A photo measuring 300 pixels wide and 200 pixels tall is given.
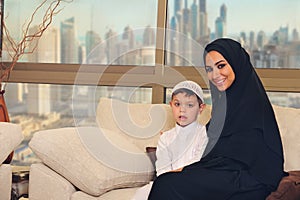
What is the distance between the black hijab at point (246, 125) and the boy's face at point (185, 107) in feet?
0.45

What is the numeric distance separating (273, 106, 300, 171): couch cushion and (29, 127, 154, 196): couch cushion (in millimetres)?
744

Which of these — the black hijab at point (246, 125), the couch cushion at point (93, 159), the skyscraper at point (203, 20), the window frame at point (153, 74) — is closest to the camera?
the black hijab at point (246, 125)

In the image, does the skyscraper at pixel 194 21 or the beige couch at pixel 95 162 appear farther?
the skyscraper at pixel 194 21

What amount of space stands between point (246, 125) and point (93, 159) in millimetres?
831

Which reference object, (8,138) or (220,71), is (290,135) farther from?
(8,138)

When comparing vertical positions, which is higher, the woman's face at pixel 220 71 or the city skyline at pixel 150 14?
the city skyline at pixel 150 14

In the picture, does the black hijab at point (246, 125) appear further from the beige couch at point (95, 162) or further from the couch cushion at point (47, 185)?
the couch cushion at point (47, 185)

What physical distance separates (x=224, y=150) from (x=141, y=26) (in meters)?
1.66

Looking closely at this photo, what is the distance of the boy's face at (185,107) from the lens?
9.85 ft

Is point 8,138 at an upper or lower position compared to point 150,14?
lower

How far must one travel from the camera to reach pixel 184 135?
9.93ft

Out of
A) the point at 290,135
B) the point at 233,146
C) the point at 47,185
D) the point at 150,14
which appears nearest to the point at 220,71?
the point at 233,146

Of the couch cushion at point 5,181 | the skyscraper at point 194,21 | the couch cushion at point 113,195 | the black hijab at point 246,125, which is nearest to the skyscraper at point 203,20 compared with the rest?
the skyscraper at point 194,21

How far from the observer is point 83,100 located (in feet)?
13.9
